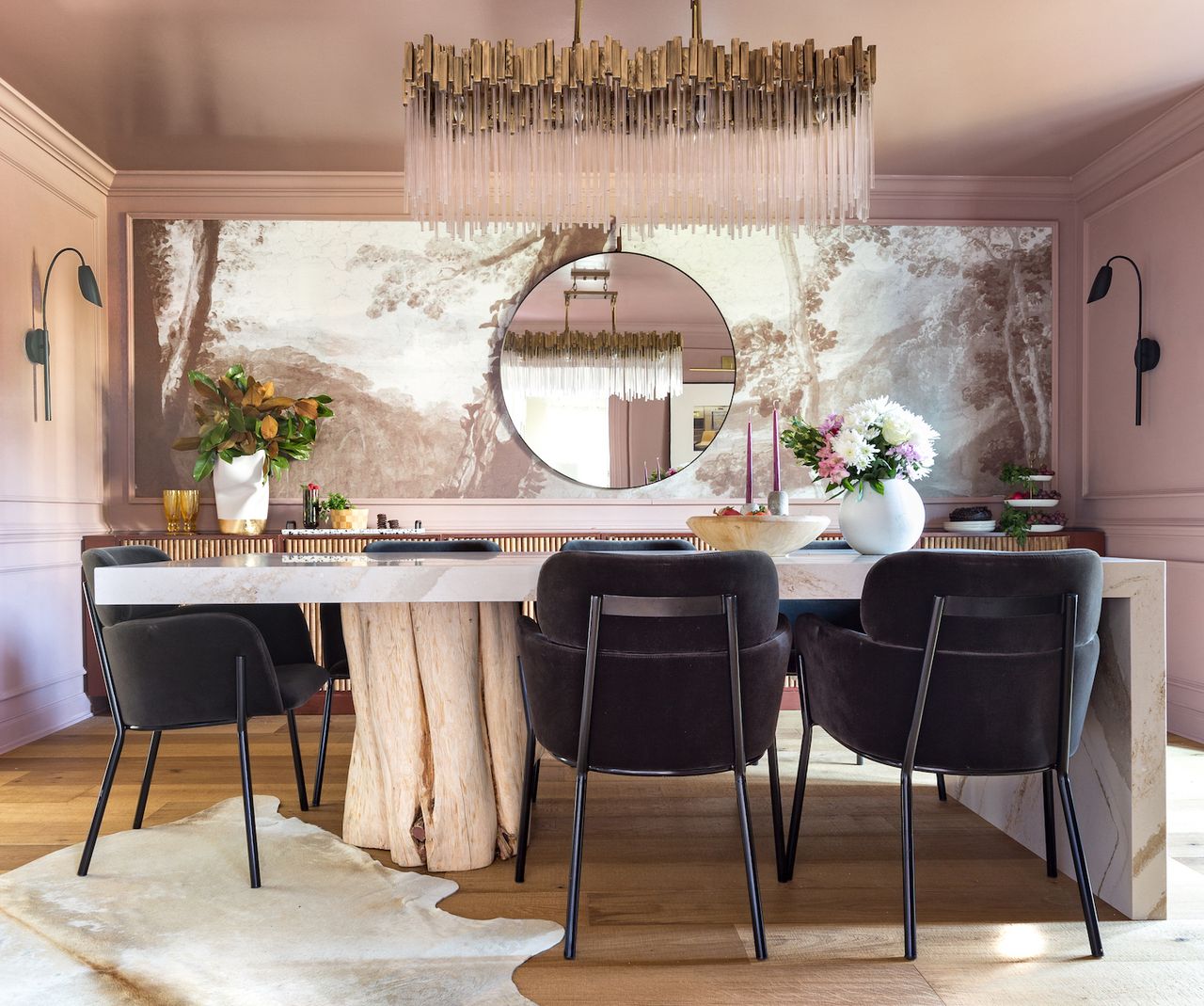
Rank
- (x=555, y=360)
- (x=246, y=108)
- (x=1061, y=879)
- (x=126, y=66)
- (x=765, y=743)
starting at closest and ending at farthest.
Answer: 1. (x=765, y=743)
2. (x=1061, y=879)
3. (x=126, y=66)
4. (x=246, y=108)
5. (x=555, y=360)

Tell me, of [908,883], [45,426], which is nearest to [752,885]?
[908,883]

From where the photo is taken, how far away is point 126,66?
3.36 meters

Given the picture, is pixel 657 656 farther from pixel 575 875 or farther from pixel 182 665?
pixel 182 665

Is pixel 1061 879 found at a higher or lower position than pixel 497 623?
lower

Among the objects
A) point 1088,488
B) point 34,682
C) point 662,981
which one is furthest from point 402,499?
point 1088,488

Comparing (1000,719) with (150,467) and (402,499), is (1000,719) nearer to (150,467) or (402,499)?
(402,499)

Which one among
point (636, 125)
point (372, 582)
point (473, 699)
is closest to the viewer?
point (372, 582)

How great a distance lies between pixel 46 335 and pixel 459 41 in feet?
7.06

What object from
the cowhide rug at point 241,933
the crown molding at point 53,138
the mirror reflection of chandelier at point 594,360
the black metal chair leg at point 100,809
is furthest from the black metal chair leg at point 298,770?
the crown molding at point 53,138

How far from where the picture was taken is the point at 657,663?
1.77 metres

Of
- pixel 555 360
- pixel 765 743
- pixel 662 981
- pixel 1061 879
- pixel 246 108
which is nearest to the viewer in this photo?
pixel 662 981

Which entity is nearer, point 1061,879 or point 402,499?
point 1061,879

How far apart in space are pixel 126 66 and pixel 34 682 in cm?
246

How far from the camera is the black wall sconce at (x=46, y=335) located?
3.80 m
